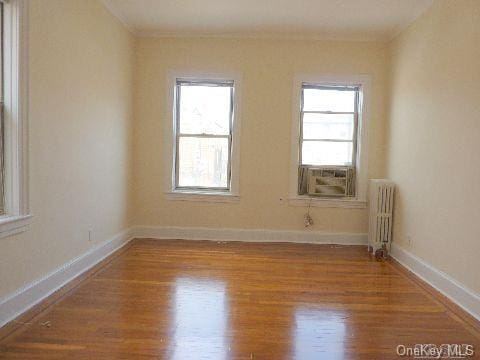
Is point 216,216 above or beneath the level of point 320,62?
beneath

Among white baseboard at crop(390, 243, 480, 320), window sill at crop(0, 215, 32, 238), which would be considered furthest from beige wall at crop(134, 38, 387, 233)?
window sill at crop(0, 215, 32, 238)

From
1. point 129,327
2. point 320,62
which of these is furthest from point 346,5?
point 129,327

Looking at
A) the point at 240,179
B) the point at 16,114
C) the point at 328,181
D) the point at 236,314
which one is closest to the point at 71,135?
the point at 16,114

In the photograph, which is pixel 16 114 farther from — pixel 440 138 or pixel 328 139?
pixel 328 139

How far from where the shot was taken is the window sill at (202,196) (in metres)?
5.53

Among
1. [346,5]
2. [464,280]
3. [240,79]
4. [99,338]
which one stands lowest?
[99,338]

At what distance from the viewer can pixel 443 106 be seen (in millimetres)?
3688

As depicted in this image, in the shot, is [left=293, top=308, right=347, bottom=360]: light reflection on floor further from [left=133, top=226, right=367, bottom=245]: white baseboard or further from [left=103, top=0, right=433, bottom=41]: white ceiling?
[left=103, top=0, right=433, bottom=41]: white ceiling

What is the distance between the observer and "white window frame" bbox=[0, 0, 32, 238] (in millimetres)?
2730

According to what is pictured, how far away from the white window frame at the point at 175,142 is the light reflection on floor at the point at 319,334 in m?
2.67

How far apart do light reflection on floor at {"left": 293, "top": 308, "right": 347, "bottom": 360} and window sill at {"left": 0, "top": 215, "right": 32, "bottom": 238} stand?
2074 millimetres

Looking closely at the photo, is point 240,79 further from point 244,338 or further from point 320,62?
point 244,338

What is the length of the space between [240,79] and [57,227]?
313 centimetres

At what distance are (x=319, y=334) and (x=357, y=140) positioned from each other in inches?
134
